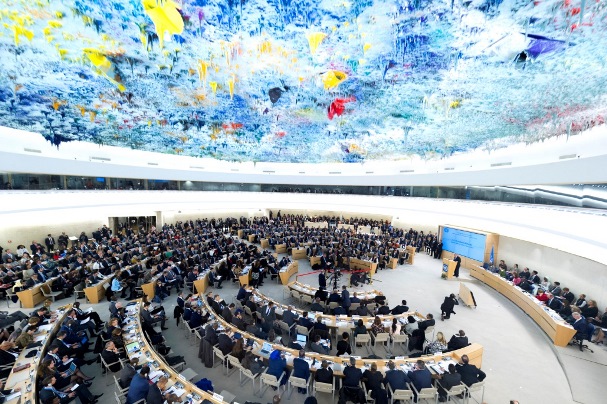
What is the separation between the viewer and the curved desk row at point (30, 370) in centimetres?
473

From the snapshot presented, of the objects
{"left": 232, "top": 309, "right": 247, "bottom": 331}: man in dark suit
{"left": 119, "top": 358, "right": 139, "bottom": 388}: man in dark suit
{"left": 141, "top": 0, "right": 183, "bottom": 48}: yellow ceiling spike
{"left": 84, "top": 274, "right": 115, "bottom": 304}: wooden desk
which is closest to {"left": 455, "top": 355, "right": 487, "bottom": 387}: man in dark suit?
{"left": 232, "top": 309, "right": 247, "bottom": 331}: man in dark suit

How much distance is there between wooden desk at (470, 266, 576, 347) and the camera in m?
7.94

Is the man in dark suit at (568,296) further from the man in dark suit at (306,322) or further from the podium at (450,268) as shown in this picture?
the man in dark suit at (306,322)

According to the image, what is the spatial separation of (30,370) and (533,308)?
15510 mm

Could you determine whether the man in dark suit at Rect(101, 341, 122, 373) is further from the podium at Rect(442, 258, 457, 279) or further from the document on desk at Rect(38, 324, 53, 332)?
the podium at Rect(442, 258, 457, 279)

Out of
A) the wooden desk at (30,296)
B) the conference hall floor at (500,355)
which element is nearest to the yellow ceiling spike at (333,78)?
the conference hall floor at (500,355)

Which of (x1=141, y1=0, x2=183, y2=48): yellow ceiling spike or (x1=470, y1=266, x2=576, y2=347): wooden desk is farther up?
(x1=141, y1=0, x2=183, y2=48): yellow ceiling spike

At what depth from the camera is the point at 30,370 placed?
17.6 feet

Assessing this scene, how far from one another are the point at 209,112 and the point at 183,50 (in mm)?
3917

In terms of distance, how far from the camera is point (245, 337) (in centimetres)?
688

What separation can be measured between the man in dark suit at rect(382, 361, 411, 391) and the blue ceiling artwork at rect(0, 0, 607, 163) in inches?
280

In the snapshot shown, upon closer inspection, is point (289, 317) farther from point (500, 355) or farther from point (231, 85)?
point (231, 85)

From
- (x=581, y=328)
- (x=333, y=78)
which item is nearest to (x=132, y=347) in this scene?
(x=333, y=78)

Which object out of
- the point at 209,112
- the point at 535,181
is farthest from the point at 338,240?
the point at 209,112
